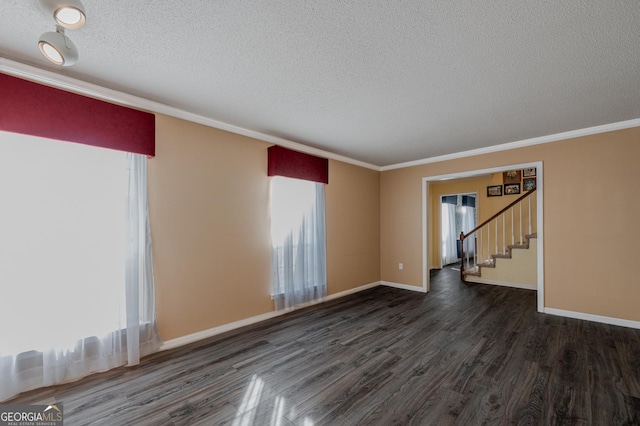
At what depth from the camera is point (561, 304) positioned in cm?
357

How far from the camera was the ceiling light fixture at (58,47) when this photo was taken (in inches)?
58.8

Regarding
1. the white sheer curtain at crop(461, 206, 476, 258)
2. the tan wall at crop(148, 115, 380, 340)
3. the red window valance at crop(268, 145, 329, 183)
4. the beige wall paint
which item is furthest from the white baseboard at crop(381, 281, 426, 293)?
the white sheer curtain at crop(461, 206, 476, 258)

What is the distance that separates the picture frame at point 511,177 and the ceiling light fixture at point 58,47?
769cm

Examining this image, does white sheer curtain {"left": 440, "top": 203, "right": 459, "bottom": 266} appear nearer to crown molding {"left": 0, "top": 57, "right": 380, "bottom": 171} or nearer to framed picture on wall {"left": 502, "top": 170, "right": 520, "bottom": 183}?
framed picture on wall {"left": 502, "top": 170, "right": 520, "bottom": 183}

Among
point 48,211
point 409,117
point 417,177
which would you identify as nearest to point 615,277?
point 417,177

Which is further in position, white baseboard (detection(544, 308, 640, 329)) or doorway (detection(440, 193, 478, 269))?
doorway (detection(440, 193, 478, 269))

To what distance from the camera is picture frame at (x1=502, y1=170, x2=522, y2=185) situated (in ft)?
20.4

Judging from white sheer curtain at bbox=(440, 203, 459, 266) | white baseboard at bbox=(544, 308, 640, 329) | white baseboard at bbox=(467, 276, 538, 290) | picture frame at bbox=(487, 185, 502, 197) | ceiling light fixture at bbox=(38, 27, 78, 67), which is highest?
ceiling light fixture at bbox=(38, 27, 78, 67)

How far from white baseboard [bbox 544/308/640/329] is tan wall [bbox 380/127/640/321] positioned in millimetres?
51

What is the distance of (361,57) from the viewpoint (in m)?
1.93

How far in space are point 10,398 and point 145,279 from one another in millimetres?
1117

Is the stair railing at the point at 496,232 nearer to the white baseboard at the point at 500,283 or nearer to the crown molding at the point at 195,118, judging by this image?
the white baseboard at the point at 500,283

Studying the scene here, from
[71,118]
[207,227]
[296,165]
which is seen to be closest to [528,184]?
[296,165]

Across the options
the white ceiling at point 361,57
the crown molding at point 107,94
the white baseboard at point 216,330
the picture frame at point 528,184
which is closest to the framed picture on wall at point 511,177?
the picture frame at point 528,184
